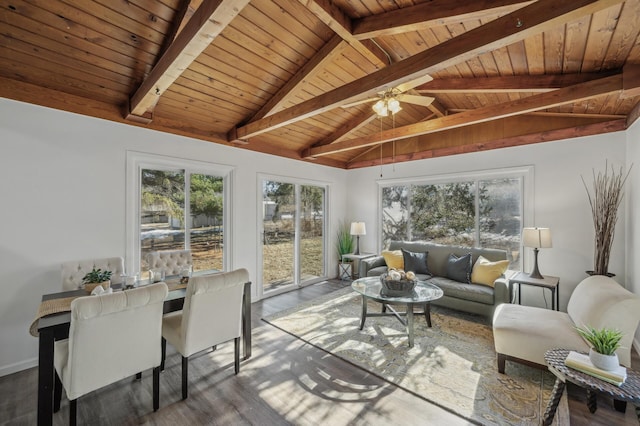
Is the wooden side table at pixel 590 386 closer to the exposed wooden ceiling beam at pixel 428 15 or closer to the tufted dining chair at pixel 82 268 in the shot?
the exposed wooden ceiling beam at pixel 428 15

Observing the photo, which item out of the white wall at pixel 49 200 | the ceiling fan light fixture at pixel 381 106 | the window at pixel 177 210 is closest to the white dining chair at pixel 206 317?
the window at pixel 177 210

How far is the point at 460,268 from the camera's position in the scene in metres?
4.12

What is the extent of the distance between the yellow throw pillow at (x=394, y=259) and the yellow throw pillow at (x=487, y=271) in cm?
111

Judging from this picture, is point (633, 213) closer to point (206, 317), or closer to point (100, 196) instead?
point (206, 317)

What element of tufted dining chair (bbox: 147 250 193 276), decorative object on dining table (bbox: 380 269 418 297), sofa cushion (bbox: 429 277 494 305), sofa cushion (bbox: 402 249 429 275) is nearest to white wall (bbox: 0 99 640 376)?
tufted dining chair (bbox: 147 250 193 276)

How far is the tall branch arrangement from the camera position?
130 inches

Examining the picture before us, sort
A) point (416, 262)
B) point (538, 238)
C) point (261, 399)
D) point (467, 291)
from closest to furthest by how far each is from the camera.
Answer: point (261, 399)
point (538, 238)
point (467, 291)
point (416, 262)

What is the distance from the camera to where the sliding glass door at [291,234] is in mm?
4965

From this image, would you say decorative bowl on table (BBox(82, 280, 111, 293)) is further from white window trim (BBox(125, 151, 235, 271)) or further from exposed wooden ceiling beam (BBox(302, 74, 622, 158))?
exposed wooden ceiling beam (BBox(302, 74, 622, 158))

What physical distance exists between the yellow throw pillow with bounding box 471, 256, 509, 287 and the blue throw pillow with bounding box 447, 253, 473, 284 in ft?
0.27

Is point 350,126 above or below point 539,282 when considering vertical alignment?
above

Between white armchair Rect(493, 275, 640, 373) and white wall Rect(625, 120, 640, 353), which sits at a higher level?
white wall Rect(625, 120, 640, 353)

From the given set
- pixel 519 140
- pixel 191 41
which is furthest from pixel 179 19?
pixel 519 140

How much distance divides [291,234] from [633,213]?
485cm
